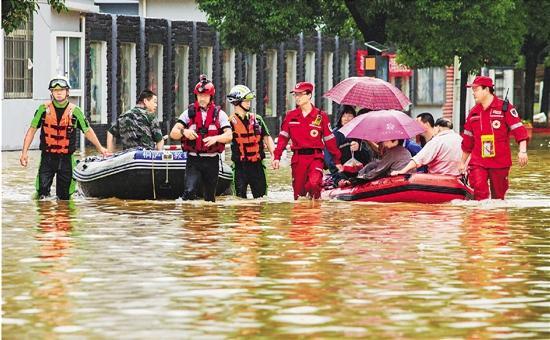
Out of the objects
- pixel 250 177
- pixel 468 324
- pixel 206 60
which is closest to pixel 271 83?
pixel 206 60

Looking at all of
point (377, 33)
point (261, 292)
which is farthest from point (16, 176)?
point (261, 292)

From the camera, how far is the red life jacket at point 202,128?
71.2 ft

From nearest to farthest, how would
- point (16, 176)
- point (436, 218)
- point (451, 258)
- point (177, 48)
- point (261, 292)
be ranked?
point (261, 292)
point (451, 258)
point (436, 218)
point (16, 176)
point (177, 48)

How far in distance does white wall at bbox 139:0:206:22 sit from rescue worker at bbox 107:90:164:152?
111ft

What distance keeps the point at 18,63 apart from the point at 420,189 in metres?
22.9

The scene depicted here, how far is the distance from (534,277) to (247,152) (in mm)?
9375

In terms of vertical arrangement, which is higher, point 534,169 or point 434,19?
point 434,19

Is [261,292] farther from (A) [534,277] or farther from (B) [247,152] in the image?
(B) [247,152]

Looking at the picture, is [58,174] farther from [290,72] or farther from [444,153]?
[290,72]

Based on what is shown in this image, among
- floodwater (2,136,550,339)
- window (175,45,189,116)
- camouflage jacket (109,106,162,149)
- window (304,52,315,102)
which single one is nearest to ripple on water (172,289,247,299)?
floodwater (2,136,550,339)

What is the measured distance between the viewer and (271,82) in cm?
6231

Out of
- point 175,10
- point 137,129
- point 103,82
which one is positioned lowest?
point 137,129

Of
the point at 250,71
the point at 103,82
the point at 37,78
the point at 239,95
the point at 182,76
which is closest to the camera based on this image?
the point at 239,95

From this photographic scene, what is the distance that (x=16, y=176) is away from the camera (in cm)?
3075
